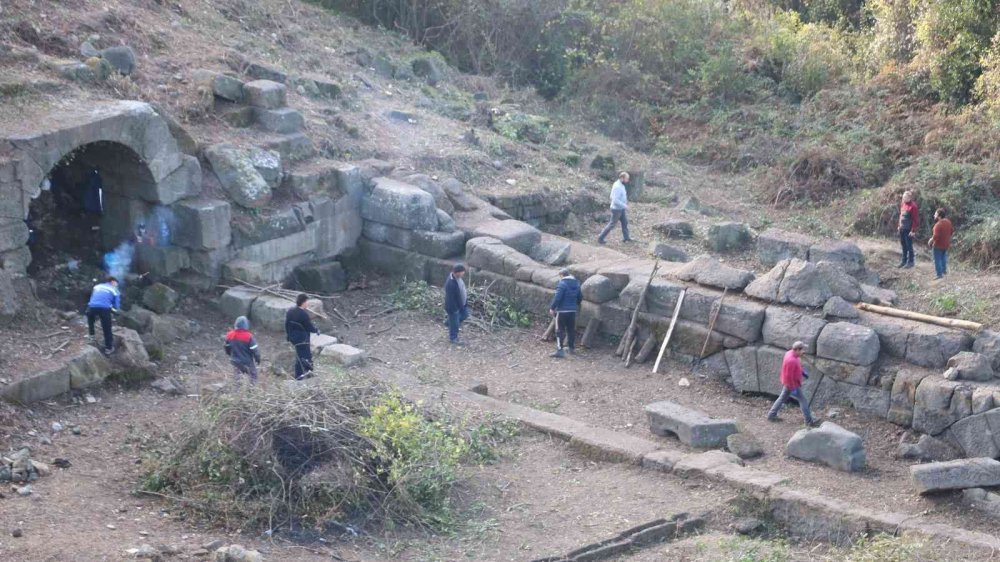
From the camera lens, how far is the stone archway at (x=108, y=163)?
11492 millimetres

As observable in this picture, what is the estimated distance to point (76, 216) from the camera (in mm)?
13945

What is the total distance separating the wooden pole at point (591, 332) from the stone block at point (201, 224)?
14.7ft

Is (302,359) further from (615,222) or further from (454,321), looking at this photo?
(615,222)

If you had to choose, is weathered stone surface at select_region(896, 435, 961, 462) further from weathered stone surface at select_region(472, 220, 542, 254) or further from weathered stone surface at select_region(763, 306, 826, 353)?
weathered stone surface at select_region(472, 220, 542, 254)

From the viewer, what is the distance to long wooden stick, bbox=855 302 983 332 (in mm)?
11125

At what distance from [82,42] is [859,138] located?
42.7 ft

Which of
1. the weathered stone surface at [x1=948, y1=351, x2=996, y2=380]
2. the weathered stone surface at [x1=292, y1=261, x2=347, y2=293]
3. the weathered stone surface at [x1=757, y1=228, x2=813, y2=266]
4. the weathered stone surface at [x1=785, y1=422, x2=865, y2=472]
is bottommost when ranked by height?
the weathered stone surface at [x1=292, y1=261, x2=347, y2=293]

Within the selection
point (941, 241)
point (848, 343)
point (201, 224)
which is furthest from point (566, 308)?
point (941, 241)

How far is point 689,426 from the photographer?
34.6 ft

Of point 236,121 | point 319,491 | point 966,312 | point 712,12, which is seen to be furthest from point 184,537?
point 712,12

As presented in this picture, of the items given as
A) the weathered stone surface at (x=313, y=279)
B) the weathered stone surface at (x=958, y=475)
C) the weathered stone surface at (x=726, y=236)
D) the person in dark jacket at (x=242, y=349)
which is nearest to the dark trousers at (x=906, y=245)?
the weathered stone surface at (x=726, y=236)

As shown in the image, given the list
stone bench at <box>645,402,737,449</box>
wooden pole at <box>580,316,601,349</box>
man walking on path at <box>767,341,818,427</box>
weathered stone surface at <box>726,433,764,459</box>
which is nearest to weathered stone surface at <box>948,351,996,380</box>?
man walking on path at <box>767,341,818,427</box>

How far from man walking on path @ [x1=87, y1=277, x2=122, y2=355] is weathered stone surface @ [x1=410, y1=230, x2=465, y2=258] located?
4508mm

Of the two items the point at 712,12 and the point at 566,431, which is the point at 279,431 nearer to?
the point at 566,431
